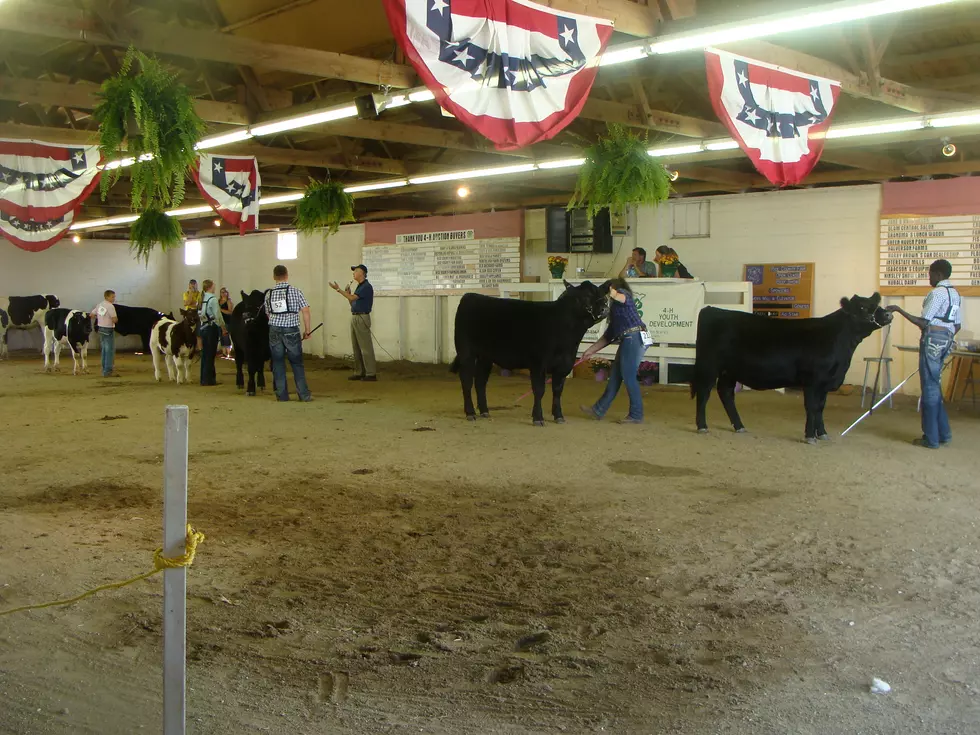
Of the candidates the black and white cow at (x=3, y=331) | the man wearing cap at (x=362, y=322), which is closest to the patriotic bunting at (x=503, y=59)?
the man wearing cap at (x=362, y=322)

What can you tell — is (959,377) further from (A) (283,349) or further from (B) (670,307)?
(A) (283,349)

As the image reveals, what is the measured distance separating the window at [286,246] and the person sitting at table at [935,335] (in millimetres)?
15729

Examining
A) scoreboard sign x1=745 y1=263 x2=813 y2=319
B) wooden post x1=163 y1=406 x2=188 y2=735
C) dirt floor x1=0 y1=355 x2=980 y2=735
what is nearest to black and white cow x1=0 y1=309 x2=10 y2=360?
dirt floor x1=0 y1=355 x2=980 y2=735

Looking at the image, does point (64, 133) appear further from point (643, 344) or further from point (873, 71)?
point (873, 71)

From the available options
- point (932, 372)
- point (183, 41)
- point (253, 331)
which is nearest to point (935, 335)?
point (932, 372)

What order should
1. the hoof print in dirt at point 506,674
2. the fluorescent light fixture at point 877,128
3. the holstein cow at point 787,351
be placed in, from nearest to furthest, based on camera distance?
the hoof print in dirt at point 506,674 → the holstein cow at point 787,351 → the fluorescent light fixture at point 877,128

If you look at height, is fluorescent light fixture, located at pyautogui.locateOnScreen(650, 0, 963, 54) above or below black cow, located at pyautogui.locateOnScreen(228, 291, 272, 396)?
above

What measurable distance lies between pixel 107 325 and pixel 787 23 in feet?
43.7

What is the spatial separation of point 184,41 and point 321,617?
18.1 feet

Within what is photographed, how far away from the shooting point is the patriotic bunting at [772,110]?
6.75 meters

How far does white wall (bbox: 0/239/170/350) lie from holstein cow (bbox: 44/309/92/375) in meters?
6.03

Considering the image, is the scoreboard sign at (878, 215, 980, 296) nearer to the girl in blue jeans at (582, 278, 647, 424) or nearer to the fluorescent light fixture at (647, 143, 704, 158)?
the fluorescent light fixture at (647, 143, 704, 158)

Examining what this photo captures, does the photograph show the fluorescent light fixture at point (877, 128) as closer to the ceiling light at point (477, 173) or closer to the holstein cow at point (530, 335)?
the holstein cow at point (530, 335)

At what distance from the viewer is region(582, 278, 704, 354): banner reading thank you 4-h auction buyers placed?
1332 cm
